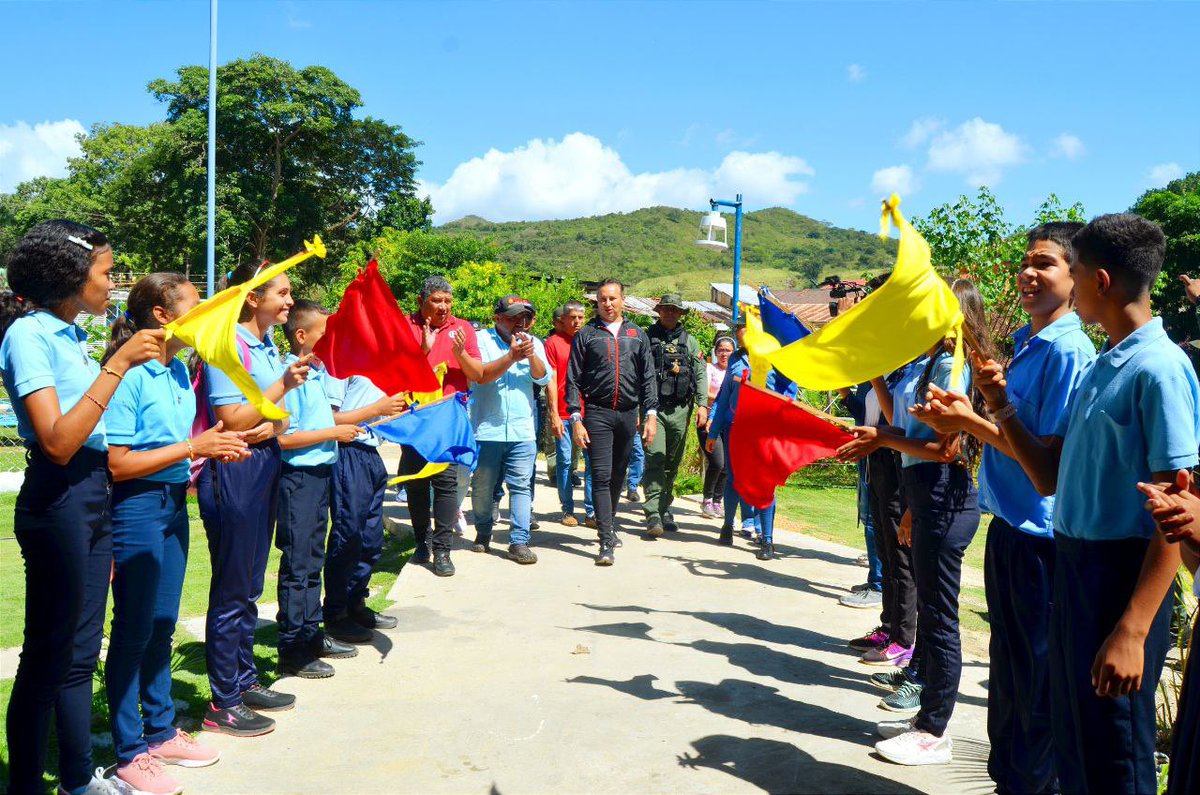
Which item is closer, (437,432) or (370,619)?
(370,619)

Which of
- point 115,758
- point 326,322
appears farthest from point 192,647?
point 326,322

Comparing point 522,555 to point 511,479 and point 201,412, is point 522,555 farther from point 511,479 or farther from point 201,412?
point 201,412

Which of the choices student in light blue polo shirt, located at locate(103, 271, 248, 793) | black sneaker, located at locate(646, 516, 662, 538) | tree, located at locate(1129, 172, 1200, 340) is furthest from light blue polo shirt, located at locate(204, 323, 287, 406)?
tree, located at locate(1129, 172, 1200, 340)

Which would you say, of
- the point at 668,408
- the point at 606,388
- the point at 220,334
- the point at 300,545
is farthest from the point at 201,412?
the point at 668,408

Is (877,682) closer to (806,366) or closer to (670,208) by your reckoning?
(806,366)

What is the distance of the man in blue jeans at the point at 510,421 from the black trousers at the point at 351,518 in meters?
2.19

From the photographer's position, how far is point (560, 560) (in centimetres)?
812

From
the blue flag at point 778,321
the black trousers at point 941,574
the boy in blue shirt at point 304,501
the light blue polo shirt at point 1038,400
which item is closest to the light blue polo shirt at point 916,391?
the black trousers at point 941,574

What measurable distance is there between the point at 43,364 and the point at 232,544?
139 centimetres

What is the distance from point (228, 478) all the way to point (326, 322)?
1.28 meters

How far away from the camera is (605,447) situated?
8.23m

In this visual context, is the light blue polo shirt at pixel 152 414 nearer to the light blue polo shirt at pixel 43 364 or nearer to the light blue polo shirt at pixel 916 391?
the light blue polo shirt at pixel 43 364

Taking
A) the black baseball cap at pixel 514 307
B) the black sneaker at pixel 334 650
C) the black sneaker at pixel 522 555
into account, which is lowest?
the black sneaker at pixel 334 650

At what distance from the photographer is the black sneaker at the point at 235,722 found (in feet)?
14.0
